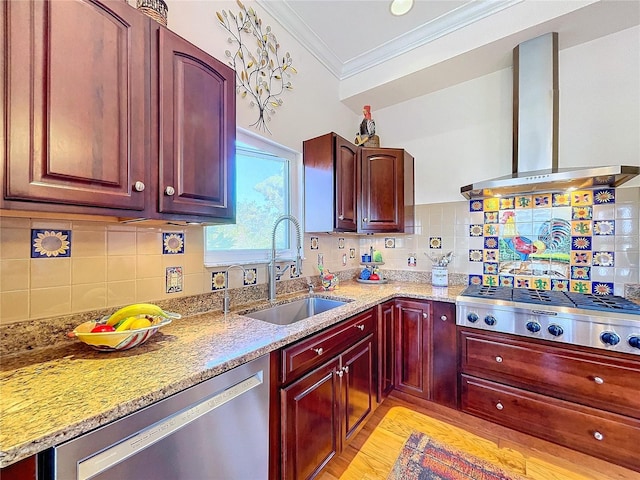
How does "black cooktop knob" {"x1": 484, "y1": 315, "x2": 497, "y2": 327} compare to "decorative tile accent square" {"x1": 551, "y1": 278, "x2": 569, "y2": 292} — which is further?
"decorative tile accent square" {"x1": 551, "y1": 278, "x2": 569, "y2": 292}

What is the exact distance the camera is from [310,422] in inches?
49.4

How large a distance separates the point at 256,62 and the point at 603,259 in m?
2.76

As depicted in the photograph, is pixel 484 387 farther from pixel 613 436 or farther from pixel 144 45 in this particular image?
pixel 144 45

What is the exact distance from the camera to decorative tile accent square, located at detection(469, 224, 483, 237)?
2309mm

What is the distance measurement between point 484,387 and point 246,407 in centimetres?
163

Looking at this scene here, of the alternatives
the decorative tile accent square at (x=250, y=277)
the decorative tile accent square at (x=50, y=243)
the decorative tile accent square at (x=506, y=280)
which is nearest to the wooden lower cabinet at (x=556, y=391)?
the decorative tile accent square at (x=506, y=280)

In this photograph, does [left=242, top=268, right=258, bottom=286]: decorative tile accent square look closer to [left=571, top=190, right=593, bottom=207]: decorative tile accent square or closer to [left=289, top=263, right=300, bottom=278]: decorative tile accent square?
[left=289, top=263, right=300, bottom=278]: decorative tile accent square

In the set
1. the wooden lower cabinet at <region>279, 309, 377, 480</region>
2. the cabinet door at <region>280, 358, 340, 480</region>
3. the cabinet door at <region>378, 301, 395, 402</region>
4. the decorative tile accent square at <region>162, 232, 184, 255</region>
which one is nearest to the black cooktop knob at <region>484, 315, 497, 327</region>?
the cabinet door at <region>378, 301, 395, 402</region>

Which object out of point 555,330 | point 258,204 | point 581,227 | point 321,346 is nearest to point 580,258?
point 581,227

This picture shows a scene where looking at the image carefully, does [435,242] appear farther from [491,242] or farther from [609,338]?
[609,338]

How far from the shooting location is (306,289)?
2.14 m

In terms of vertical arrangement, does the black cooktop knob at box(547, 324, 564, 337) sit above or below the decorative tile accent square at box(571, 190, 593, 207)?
below

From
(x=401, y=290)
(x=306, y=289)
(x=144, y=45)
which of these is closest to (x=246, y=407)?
(x=306, y=289)

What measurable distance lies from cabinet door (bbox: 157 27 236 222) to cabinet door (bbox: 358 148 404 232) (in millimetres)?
1320
